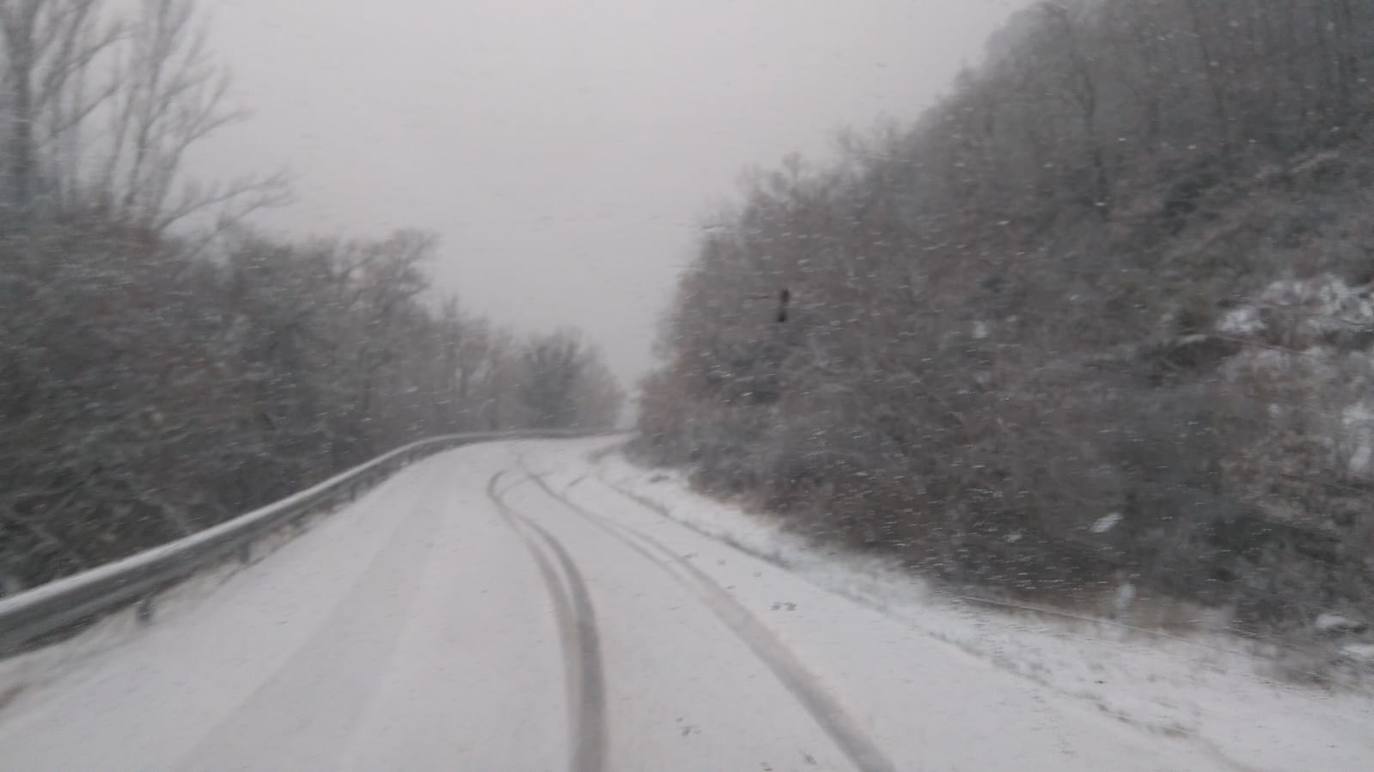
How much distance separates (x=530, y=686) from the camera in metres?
6.40

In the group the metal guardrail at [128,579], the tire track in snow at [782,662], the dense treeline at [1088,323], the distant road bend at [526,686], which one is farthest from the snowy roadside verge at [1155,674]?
the metal guardrail at [128,579]

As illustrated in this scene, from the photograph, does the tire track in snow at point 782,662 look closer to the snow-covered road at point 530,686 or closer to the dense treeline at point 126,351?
the snow-covered road at point 530,686

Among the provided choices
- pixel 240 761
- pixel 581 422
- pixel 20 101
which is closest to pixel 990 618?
pixel 240 761

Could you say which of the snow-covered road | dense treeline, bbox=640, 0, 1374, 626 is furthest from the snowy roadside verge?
dense treeline, bbox=640, 0, 1374, 626

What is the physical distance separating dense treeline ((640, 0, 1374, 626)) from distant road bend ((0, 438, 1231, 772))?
3767 millimetres

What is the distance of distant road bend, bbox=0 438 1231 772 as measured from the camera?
5.21 metres

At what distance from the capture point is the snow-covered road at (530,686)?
5215mm

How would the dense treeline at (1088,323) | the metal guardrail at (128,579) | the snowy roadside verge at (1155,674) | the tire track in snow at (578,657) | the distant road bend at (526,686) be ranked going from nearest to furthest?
the distant road bend at (526,686), the tire track in snow at (578,657), the snowy roadside verge at (1155,674), the metal guardrail at (128,579), the dense treeline at (1088,323)

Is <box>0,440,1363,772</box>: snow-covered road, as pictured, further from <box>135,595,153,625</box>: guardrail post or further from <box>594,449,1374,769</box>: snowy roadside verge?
<box>594,449,1374,769</box>: snowy roadside verge

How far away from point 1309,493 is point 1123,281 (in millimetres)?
7036

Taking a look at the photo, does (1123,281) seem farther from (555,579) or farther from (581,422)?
(581,422)

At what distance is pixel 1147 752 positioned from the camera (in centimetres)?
544

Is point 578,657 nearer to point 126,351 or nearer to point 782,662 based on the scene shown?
point 782,662

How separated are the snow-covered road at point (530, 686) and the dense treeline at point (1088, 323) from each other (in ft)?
12.0
